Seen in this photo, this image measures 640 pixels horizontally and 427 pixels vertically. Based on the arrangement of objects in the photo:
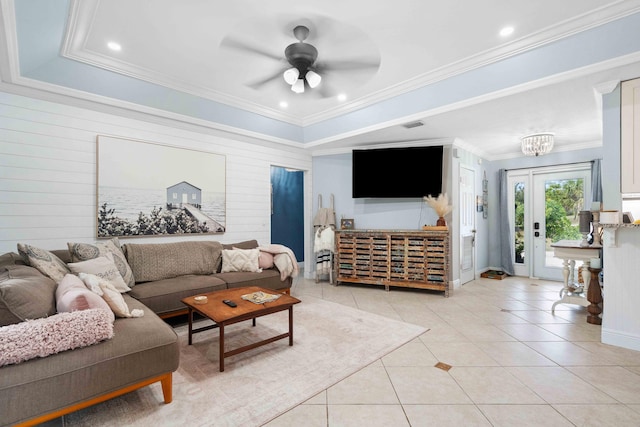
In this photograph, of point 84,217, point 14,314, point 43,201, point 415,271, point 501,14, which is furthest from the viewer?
point 415,271

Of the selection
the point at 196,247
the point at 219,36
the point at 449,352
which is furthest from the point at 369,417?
the point at 219,36

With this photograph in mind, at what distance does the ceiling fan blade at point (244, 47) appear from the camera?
283 cm

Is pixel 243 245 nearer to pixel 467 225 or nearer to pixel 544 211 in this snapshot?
pixel 467 225

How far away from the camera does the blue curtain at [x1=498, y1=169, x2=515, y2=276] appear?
238 inches

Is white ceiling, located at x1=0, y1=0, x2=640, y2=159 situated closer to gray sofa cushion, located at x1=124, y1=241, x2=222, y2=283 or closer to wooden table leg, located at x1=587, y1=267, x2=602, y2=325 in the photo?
gray sofa cushion, located at x1=124, y1=241, x2=222, y2=283

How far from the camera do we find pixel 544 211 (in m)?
5.69

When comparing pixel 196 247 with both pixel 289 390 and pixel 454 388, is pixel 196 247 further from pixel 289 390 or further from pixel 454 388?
pixel 454 388

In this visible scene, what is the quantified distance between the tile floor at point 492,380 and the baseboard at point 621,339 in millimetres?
71

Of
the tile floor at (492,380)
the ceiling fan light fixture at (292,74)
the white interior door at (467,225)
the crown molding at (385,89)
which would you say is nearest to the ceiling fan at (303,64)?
the ceiling fan light fixture at (292,74)

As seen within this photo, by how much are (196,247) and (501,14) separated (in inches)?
160

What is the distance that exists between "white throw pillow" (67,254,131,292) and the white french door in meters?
6.68

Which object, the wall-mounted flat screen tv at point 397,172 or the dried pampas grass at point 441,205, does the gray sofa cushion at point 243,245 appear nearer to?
the wall-mounted flat screen tv at point 397,172

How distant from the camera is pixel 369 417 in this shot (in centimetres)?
180

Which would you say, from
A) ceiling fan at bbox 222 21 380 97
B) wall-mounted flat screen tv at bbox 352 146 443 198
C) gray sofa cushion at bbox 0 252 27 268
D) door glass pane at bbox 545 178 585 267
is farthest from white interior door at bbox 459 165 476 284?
gray sofa cushion at bbox 0 252 27 268
